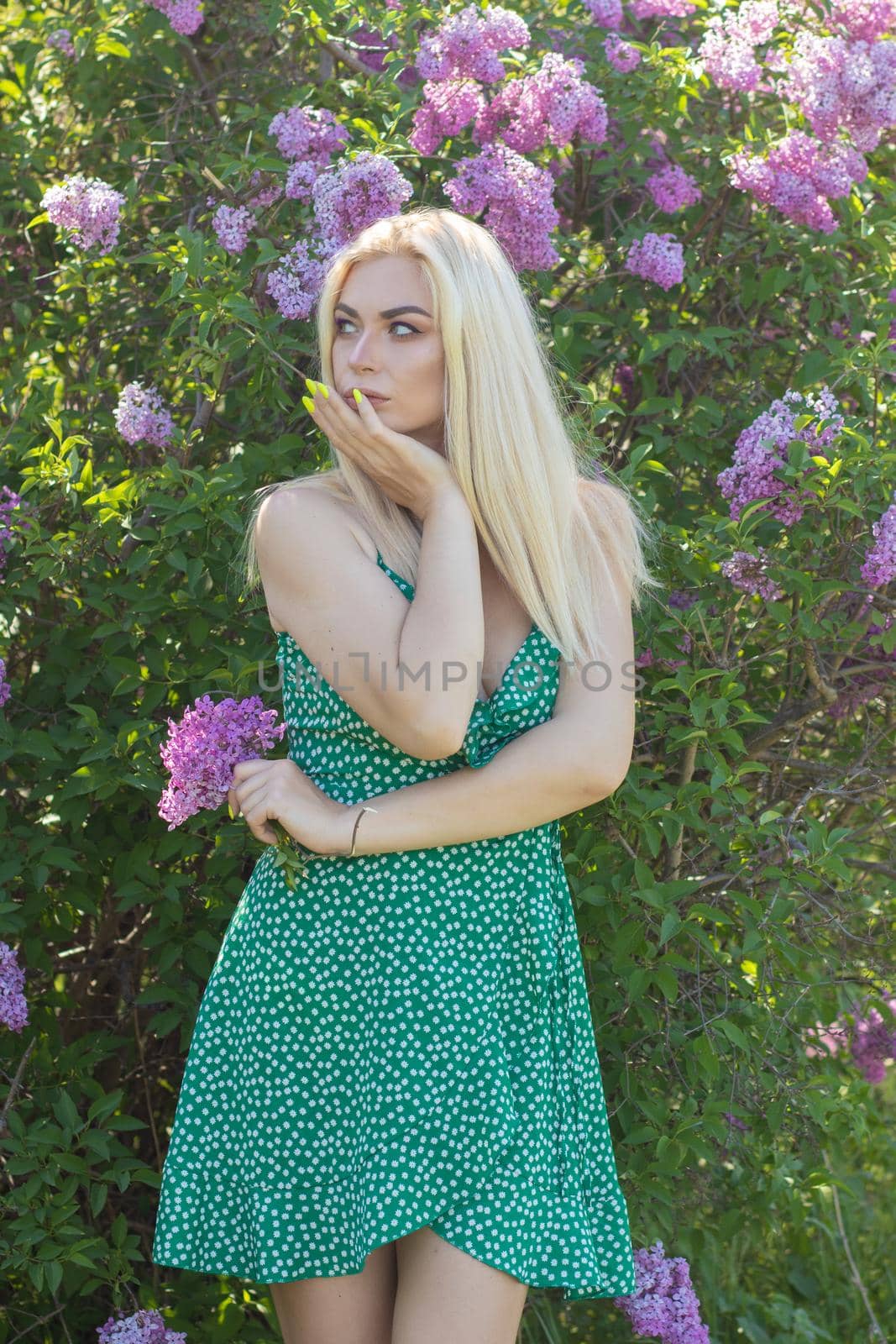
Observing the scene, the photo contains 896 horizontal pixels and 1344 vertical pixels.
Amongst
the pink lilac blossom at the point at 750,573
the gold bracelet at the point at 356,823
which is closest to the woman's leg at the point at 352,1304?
the gold bracelet at the point at 356,823

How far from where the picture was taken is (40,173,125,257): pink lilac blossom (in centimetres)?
268

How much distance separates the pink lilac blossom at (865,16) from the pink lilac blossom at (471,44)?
2.10 ft

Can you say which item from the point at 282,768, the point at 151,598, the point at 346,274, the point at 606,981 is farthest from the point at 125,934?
the point at 346,274

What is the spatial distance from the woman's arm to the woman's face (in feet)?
1.39

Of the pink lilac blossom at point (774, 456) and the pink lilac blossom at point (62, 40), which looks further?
the pink lilac blossom at point (62, 40)

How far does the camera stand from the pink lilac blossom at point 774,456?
2.46 metres

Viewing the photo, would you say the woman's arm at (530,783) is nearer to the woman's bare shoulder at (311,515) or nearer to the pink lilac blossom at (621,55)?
the woman's bare shoulder at (311,515)

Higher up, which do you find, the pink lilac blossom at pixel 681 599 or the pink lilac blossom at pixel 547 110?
the pink lilac blossom at pixel 547 110

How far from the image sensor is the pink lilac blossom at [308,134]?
279 centimetres

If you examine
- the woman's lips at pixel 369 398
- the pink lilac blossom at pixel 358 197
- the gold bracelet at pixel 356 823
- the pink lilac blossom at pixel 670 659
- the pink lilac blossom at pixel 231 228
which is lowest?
the pink lilac blossom at pixel 670 659

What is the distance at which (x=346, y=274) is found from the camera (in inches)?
84.1

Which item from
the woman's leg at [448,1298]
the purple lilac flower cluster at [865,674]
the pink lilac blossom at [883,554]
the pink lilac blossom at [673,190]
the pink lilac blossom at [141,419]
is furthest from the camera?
the pink lilac blossom at [673,190]

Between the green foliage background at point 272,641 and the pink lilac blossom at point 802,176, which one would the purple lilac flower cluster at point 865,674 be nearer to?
the green foliage background at point 272,641

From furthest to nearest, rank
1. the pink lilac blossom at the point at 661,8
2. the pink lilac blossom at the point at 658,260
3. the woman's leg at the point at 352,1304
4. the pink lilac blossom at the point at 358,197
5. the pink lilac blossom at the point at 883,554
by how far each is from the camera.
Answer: the pink lilac blossom at the point at 661,8
the pink lilac blossom at the point at 658,260
the pink lilac blossom at the point at 358,197
the pink lilac blossom at the point at 883,554
the woman's leg at the point at 352,1304
